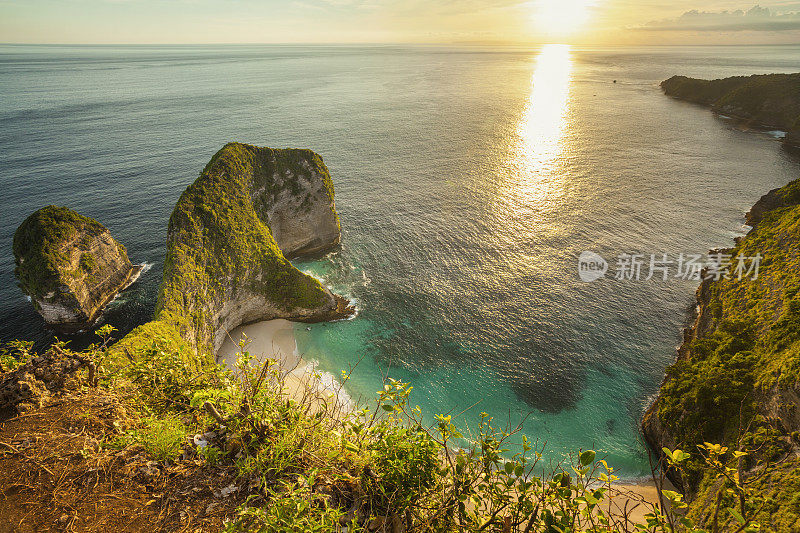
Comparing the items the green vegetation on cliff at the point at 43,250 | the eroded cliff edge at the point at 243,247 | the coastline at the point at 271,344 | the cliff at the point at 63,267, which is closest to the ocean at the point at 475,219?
the coastline at the point at 271,344

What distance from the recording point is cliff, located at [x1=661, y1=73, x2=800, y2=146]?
9644cm

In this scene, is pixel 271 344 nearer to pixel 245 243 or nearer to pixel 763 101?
pixel 245 243

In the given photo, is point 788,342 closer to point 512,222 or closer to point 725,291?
point 725,291

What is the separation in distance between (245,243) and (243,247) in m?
0.64

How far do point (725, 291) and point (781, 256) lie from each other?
493cm

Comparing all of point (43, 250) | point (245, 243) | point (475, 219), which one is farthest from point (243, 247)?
point (475, 219)

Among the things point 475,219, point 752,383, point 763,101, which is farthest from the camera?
point 763,101

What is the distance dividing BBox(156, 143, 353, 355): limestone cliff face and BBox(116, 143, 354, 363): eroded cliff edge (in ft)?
0.31

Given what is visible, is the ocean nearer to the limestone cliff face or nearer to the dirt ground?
the limestone cliff face

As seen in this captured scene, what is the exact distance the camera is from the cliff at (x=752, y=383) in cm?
1927

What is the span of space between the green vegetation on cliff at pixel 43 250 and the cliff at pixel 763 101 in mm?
139784

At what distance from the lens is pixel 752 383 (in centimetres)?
2355

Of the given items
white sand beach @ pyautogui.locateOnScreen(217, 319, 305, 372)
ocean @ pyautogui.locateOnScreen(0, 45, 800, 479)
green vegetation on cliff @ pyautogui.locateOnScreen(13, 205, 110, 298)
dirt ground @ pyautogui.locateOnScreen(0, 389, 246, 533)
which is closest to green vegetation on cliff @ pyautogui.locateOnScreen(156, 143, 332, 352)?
white sand beach @ pyautogui.locateOnScreen(217, 319, 305, 372)

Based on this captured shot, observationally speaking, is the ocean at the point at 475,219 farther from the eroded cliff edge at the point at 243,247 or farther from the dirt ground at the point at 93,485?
the dirt ground at the point at 93,485
